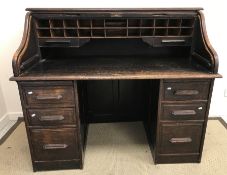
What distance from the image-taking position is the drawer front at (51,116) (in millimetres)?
1433

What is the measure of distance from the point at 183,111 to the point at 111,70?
0.59 meters

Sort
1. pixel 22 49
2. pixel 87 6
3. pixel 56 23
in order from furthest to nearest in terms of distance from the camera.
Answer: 1. pixel 87 6
2. pixel 56 23
3. pixel 22 49

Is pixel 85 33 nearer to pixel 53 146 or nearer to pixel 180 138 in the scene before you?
pixel 53 146

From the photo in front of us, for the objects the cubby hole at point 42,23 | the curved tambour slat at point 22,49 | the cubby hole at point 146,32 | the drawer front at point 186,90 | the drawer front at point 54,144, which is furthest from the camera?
the cubby hole at point 146,32

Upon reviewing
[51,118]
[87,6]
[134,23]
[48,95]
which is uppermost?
[87,6]

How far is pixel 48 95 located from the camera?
139cm

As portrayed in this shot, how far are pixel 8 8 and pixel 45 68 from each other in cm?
82

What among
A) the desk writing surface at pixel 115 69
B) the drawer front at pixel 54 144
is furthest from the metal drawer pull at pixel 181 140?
the drawer front at pixel 54 144

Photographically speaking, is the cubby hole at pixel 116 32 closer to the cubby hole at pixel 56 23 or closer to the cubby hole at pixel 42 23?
the cubby hole at pixel 56 23

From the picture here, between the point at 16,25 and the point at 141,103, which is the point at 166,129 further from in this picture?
the point at 16,25

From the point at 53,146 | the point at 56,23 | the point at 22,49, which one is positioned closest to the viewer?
the point at 22,49

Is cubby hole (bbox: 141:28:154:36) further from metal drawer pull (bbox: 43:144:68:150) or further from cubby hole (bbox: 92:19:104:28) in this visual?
metal drawer pull (bbox: 43:144:68:150)

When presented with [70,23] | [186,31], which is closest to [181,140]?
[186,31]

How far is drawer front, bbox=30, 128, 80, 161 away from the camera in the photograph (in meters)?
1.50
